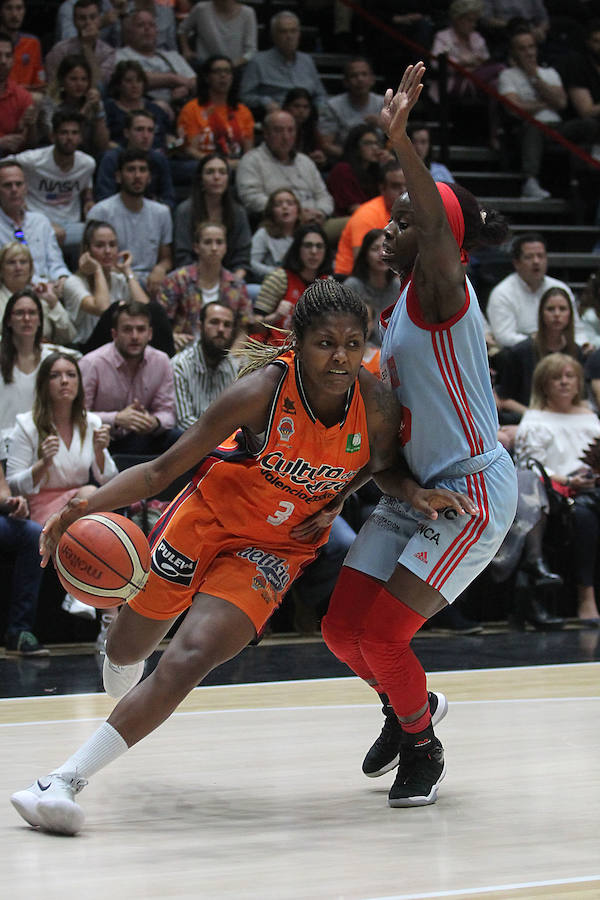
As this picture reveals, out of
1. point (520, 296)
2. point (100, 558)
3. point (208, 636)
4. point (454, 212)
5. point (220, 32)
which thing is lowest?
point (520, 296)

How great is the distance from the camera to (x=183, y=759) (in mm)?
3924

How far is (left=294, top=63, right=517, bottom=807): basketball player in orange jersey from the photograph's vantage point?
3270 mm

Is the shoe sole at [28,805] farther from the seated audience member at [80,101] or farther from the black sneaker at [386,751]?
the seated audience member at [80,101]

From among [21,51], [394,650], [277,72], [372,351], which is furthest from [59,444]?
[277,72]

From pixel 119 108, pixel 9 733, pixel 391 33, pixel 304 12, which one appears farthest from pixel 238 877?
pixel 304 12

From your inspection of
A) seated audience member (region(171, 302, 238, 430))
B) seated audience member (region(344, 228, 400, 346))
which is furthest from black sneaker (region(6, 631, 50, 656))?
seated audience member (region(344, 228, 400, 346))

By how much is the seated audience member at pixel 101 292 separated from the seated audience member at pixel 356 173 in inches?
83.7

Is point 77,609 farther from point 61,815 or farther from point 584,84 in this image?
point 584,84

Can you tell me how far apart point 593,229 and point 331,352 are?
297 inches

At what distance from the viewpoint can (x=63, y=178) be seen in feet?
26.3

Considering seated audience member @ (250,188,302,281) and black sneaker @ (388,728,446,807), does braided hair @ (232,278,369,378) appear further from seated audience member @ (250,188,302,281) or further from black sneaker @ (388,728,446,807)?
seated audience member @ (250,188,302,281)

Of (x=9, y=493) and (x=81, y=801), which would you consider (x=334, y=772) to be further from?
(x=9, y=493)

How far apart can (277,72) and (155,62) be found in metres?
0.97

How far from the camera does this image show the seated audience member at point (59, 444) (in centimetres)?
604
